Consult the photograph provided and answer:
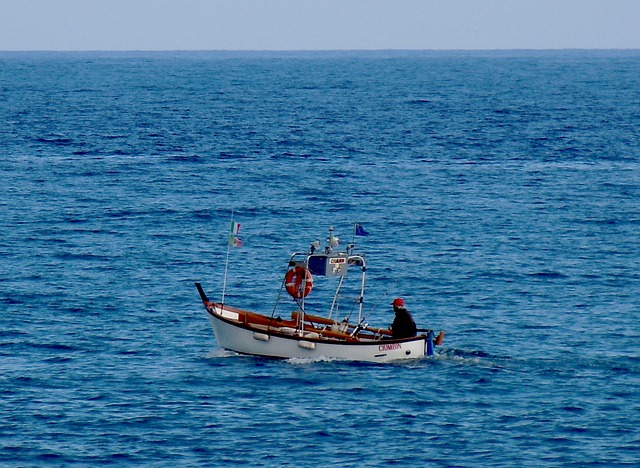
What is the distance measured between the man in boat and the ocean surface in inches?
45.4

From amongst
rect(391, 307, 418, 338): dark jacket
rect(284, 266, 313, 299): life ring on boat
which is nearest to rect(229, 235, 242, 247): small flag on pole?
rect(284, 266, 313, 299): life ring on boat

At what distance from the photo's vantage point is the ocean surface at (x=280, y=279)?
104ft

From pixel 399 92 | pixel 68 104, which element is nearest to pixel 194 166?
pixel 68 104

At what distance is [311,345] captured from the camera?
3784cm

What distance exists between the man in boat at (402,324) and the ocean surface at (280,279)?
45.4 inches

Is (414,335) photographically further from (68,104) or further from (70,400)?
(68,104)

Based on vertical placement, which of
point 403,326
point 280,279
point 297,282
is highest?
point 297,282

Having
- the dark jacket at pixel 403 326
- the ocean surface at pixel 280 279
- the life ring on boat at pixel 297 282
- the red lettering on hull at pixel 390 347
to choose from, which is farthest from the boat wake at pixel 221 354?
the dark jacket at pixel 403 326

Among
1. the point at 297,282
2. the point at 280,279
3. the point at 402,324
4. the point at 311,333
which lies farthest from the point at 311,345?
the point at 280,279

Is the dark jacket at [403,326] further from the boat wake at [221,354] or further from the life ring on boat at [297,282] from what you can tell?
the boat wake at [221,354]

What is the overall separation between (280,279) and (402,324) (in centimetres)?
1328

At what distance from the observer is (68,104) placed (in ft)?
498

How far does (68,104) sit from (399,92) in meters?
58.7

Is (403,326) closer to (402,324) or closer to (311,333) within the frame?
(402,324)
